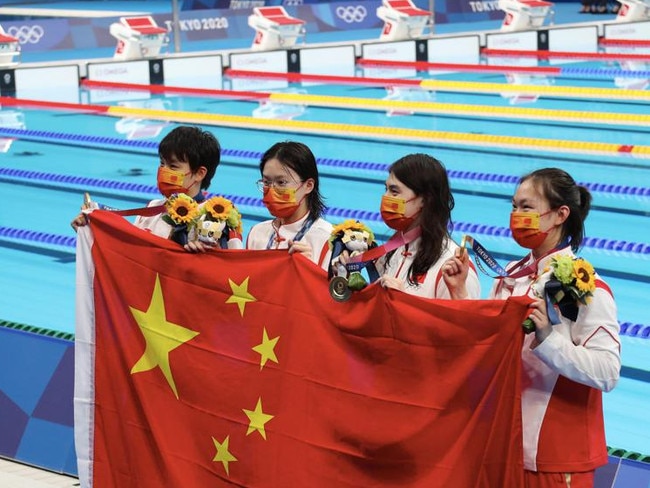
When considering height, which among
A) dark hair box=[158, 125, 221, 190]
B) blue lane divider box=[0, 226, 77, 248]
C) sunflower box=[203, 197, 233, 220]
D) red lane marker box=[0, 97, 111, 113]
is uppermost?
dark hair box=[158, 125, 221, 190]

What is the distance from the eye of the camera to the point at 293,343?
11.1 ft

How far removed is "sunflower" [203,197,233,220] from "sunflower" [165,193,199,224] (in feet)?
0.16

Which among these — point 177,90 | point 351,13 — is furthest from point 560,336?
point 351,13

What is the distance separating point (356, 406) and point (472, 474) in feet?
1.25

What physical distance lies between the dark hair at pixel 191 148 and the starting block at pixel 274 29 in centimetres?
1243

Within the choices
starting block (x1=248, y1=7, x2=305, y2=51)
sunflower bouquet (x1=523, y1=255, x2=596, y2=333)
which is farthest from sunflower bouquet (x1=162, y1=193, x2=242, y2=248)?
starting block (x1=248, y1=7, x2=305, y2=51)

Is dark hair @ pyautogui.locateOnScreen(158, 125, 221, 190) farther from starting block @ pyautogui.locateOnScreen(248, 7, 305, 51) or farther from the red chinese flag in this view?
starting block @ pyautogui.locateOnScreen(248, 7, 305, 51)

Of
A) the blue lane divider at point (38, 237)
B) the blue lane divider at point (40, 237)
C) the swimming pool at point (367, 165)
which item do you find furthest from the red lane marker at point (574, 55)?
the blue lane divider at point (38, 237)

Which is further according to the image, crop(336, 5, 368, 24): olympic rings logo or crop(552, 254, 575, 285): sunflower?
crop(336, 5, 368, 24): olympic rings logo

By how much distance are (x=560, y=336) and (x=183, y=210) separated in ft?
4.35

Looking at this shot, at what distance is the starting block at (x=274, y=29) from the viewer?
54.0 feet

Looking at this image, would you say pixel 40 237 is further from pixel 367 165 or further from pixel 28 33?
pixel 28 33

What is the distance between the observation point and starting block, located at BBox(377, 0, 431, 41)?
17.2 m

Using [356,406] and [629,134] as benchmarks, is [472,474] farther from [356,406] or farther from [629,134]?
[629,134]
